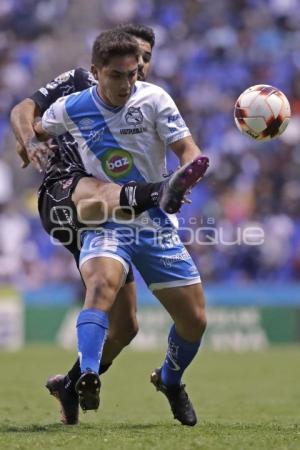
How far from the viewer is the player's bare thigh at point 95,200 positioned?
21.0 feet

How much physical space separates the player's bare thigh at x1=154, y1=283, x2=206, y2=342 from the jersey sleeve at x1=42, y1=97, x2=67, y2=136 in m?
1.23

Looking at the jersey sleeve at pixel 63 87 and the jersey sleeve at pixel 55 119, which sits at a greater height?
the jersey sleeve at pixel 63 87

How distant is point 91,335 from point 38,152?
1308 millimetres

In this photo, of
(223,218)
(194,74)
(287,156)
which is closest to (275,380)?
(223,218)

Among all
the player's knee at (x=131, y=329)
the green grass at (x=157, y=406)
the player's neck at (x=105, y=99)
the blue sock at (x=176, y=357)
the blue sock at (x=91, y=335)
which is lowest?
the green grass at (x=157, y=406)

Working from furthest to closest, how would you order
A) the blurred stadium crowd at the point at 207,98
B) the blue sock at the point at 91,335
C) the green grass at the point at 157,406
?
the blurred stadium crowd at the point at 207,98 < the blue sock at the point at 91,335 < the green grass at the point at 157,406

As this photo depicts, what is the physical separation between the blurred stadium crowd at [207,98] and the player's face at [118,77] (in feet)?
29.2

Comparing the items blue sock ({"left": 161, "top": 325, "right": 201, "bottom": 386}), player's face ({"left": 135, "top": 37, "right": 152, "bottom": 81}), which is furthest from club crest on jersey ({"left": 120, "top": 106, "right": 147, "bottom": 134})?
blue sock ({"left": 161, "top": 325, "right": 201, "bottom": 386})

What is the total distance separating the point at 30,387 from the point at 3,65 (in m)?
12.9

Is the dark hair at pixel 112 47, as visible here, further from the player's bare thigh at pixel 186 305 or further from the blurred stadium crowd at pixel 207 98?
the blurred stadium crowd at pixel 207 98

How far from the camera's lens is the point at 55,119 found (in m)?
6.64

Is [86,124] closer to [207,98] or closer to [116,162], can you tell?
[116,162]

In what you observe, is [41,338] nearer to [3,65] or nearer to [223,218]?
[223,218]

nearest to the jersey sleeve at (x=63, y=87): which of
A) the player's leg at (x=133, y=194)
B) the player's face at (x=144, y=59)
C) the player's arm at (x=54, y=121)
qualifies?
the player's face at (x=144, y=59)
